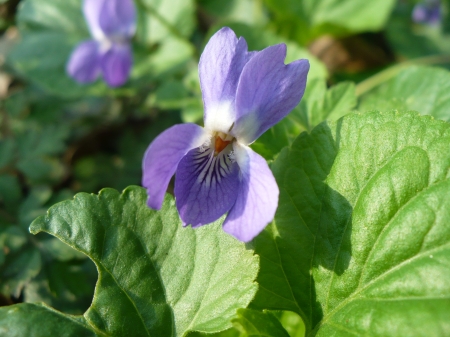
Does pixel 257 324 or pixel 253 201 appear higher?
pixel 253 201

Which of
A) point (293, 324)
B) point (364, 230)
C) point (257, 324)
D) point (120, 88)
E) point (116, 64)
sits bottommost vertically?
point (293, 324)

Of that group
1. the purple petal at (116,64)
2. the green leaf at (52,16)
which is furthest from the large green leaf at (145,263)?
the green leaf at (52,16)

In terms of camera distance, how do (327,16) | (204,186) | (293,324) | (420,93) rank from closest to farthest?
1. (204,186)
2. (293,324)
3. (420,93)
4. (327,16)

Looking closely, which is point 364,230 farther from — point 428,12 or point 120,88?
point 428,12

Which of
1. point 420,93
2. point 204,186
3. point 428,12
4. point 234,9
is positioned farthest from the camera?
point 428,12

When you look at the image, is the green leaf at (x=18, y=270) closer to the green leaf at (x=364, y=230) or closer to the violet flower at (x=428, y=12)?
the green leaf at (x=364, y=230)

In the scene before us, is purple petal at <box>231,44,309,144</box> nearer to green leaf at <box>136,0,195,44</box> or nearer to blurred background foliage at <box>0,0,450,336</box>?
blurred background foliage at <box>0,0,450,336</box>

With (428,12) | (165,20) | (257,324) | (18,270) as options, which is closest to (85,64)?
(165,20)
